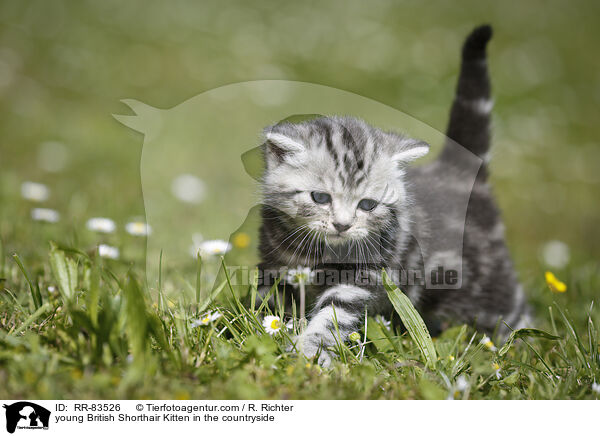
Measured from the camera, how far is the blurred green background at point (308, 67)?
3.27 m

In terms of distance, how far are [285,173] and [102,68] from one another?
10.6ft

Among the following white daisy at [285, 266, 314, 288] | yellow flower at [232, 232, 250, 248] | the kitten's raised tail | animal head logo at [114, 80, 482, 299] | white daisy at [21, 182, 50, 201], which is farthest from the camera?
white daisy at [21, 182, 50, 201]

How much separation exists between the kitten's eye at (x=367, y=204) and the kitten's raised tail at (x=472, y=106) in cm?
73

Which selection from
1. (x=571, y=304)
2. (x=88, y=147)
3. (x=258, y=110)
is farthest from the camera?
(x=88, y=147)

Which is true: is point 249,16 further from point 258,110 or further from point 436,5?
point 258,110

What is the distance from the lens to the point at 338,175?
144 cm

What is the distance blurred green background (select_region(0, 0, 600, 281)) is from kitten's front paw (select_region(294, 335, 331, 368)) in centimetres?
188

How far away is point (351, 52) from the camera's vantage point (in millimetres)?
3740

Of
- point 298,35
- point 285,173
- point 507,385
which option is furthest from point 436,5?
point 507,385

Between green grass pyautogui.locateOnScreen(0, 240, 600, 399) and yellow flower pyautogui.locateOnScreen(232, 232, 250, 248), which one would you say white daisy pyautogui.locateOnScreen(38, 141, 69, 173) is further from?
green grass pyautogui.locateOnScreen(0, 240, 600, 399)

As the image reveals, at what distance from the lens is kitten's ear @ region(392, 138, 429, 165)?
1456 mm
